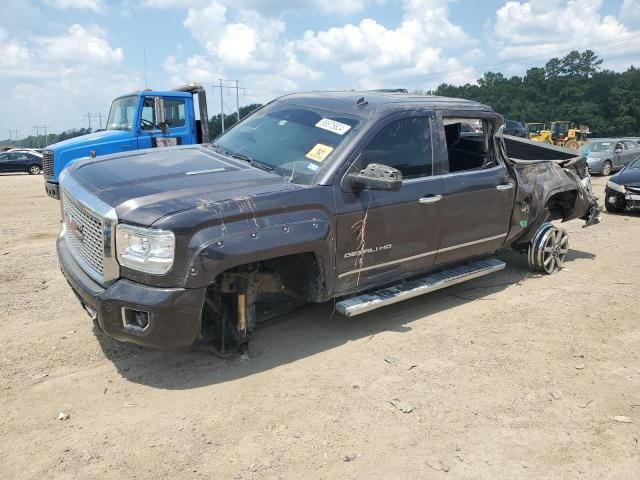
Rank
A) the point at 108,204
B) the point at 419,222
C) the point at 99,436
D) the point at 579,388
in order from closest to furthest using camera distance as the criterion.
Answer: the point at 99,436 → the point at 108,204 → the point at 579,388 → the point at 419,222

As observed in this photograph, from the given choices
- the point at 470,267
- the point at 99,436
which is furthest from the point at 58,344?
the point at 470,267

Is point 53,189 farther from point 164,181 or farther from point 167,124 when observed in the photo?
point 164,181

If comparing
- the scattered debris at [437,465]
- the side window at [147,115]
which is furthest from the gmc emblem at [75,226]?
the side window at [147,115]

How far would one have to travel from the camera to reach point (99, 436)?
121 inches

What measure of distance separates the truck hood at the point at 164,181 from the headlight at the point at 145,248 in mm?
72

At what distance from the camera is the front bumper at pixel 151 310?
325cm

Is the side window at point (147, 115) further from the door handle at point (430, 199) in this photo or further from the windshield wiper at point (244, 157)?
the door handle at point (430, 199)

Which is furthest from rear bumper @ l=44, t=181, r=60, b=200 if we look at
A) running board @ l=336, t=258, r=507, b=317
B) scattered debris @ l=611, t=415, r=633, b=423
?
scattered debris @ l=611, t=415, r=633, b=423

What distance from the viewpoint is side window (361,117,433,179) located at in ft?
13.9

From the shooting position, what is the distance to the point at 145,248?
10.6ft

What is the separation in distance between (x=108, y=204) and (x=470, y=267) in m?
3.56

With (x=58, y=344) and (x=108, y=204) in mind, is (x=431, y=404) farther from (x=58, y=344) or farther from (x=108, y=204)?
(x=58, y=344)

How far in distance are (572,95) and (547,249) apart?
281ft

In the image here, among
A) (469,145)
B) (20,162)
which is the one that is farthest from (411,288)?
(20,162)
